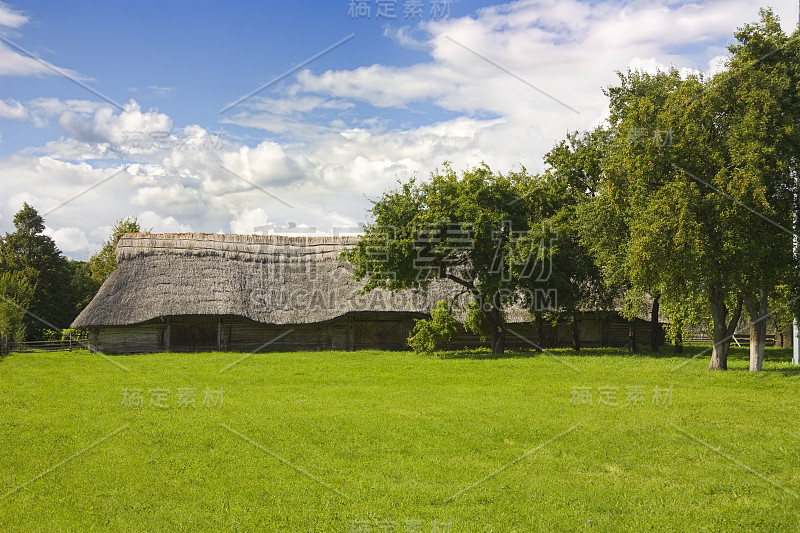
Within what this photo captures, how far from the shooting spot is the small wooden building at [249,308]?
3397 cm

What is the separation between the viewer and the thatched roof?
3391 centimetres

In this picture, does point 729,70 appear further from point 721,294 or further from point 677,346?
point 677,346

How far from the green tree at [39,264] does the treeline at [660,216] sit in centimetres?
3054

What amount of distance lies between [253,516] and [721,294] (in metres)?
20.4

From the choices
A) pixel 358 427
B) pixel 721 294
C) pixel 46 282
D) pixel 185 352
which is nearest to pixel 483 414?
pixel 358 427

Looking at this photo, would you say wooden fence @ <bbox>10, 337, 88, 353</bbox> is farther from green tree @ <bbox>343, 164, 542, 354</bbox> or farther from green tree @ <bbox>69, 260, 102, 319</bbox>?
green tree @ <bbox>343, 164, 542, 354</bbox>

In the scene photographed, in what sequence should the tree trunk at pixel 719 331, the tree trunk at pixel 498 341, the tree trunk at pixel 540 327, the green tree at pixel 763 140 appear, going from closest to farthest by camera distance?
the green tree at pixel 763 140
the tree trunk at pixel 719 331
the tree trunk at pixel 498 341
the tree trunk at pixel 540 327

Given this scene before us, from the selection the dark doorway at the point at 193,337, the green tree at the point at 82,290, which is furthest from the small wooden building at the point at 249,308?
the green tree at the point at 82,290

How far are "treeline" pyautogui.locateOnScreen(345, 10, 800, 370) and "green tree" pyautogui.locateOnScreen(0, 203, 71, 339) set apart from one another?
3054cm

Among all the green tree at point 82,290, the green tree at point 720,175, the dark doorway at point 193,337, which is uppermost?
the green tree at point 720,175

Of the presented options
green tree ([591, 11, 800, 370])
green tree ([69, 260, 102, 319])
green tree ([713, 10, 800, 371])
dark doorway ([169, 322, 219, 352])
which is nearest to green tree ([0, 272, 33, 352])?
green tree ([69, 260, 102, 319])

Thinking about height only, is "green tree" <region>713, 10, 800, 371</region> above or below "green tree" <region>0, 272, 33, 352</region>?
above

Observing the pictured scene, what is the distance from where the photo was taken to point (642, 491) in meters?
9.55

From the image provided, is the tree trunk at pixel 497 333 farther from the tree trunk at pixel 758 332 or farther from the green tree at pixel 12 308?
the green tree at pixel 12 308
